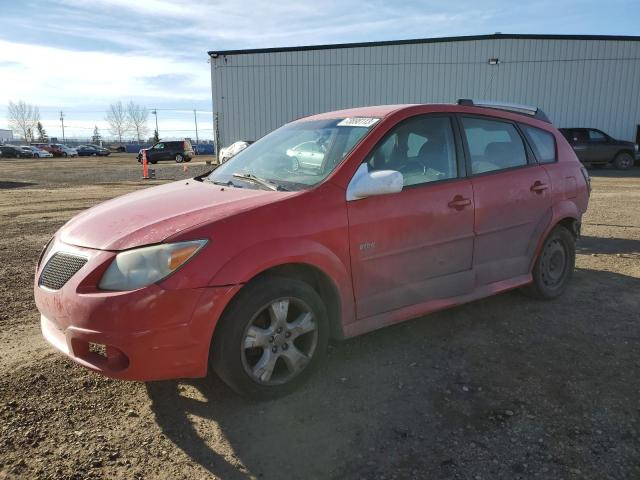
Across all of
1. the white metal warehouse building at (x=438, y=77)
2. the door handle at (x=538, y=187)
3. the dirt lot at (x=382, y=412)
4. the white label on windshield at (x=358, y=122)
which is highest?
the white metal warehouse building at (x=438, y=77)

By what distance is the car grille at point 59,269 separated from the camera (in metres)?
2.74

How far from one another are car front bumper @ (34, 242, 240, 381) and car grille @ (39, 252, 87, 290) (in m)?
0.06

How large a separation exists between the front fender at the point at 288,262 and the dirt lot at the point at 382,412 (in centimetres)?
61

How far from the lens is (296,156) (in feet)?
12.1

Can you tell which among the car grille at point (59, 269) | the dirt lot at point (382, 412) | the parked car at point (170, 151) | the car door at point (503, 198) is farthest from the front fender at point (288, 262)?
the parked car at point (170, 151)

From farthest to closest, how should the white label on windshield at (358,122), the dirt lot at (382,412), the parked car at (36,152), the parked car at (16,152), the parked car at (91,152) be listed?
the parked car at (91,152), the parked car at (36,152), the parked car at (16,152), the white label on windshield at (358,122), the dirt lot at (382,412)

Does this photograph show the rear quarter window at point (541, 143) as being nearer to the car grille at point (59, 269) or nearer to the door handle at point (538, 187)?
the door handle at point (538, 187)

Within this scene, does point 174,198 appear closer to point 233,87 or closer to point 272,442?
point 272,442

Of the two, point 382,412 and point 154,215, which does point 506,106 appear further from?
point 154,215

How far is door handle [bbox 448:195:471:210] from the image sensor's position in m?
3.68

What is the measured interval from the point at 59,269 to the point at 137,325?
2.28 ft

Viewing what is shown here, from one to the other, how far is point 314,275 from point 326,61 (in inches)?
996

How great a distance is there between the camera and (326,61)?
87.3ft

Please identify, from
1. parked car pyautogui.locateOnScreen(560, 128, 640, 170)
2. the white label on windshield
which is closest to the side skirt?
the white label on windshield
